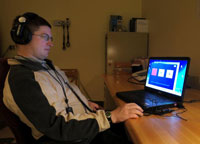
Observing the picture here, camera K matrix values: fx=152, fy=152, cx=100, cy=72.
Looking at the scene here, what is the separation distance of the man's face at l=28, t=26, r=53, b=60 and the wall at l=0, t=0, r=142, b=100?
1.89m

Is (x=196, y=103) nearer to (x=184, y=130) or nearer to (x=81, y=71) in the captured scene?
(x=184, y=130)

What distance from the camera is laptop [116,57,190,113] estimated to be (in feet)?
2.63

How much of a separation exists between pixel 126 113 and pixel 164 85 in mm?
381

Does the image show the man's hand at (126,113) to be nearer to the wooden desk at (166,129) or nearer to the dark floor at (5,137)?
the wooden desk at (166,129)

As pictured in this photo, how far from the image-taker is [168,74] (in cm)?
94

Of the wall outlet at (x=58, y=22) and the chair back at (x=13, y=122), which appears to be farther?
the wall outlet at (x=58, y=22)

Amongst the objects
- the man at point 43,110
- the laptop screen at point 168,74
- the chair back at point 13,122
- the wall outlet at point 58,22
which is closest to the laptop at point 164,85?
the laptop screen at point 168,74

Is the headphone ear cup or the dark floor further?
the dark floor

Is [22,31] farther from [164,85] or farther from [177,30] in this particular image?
[177,30]

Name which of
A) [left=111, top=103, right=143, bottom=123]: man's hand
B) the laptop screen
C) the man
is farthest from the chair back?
the laptop screen

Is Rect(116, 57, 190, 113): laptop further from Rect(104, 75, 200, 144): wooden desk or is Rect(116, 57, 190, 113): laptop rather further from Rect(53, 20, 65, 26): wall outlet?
Rect(53, 20, 65, 26): wall outlet

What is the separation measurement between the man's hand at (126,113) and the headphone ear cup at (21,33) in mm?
640

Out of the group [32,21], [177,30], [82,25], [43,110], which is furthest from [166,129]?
[82,25]

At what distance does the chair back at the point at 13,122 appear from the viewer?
2.41 ft
